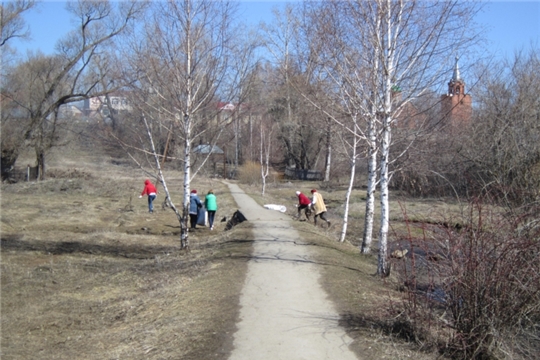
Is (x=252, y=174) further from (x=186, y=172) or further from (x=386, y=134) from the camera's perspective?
(x=386, y=134)

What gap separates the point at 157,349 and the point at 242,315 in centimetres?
134

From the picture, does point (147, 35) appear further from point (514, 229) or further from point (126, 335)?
point (514, 229)

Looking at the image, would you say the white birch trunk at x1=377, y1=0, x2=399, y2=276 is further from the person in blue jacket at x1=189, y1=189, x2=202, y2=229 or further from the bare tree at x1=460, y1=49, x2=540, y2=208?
the person in blue jacket at x1=189, y1=189, x2=202, y2=229

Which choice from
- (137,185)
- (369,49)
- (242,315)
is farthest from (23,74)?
(242,315)

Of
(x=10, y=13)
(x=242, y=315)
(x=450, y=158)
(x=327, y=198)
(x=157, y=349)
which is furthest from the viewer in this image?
(x=327, y=198)

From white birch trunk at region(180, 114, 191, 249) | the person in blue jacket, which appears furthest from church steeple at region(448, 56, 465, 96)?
the person in blue jacket

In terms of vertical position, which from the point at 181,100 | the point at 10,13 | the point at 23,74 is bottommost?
the point at 181,100

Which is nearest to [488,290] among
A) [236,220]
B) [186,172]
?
[186,172]

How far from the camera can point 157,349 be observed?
6895 millimetres

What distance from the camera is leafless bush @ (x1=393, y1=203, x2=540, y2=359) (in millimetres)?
6066

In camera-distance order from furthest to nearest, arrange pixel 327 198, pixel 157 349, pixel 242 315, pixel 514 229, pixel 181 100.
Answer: pixel 327 198, pixel 181 100, pixel 242 315, pixel 157 349, pixel 514 229

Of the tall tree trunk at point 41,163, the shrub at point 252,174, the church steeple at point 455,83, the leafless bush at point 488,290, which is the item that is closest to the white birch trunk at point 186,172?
the church steeple at point 455,83

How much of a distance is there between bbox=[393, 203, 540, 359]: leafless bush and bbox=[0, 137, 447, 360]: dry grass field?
0.52m

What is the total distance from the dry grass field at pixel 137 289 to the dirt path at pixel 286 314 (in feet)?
0.66
